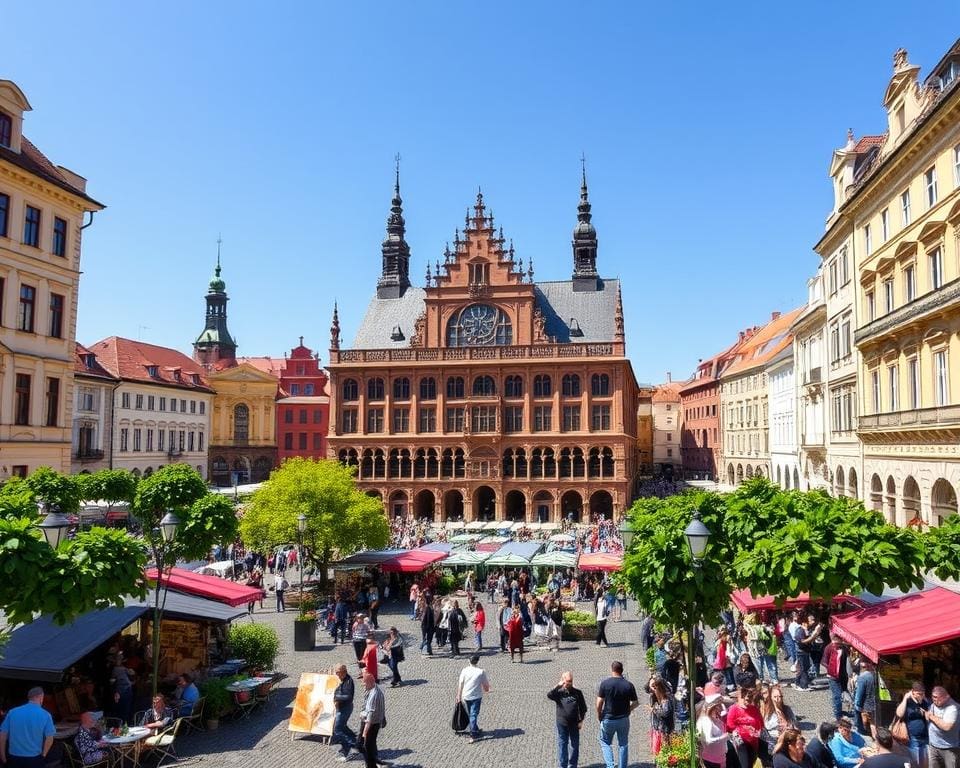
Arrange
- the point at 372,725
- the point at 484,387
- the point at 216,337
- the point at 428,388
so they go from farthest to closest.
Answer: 1. the point at 216,337
2. the point at 428,388
3. the point at 484,387
4. the point at 372,725

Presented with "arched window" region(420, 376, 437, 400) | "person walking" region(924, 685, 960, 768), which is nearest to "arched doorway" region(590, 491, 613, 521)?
"arched window" region(420, 376, 437, 400)

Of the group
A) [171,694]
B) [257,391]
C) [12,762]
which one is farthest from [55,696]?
[257,391]

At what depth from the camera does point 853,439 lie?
33.0 m

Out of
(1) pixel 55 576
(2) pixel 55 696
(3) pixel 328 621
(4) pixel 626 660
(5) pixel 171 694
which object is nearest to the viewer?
(1) pixel 55 576

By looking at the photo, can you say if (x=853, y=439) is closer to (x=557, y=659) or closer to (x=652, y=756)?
(x=557, y=659)

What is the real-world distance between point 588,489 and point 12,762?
170 ft

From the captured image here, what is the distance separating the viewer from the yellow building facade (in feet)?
74.1

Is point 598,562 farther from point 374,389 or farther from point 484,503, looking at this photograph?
point 374,389

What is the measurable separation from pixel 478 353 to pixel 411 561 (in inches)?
1367

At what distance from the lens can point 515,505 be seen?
61.1 meters

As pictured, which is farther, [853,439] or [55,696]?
[853,439]

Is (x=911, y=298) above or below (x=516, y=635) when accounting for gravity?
above

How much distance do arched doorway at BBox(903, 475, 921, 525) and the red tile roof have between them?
54440mm

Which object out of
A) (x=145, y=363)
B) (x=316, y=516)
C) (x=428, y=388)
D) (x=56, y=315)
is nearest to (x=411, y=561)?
(x=316, y=516)
